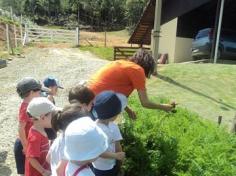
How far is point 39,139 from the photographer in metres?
3.91

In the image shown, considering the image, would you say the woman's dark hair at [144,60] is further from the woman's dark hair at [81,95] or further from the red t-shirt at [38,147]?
the red t-shirt at [38,147]

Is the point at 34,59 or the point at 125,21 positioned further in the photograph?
the point at 125,21

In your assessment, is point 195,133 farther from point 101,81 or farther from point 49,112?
point 49,112

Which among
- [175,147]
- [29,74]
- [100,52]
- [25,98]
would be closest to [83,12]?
[100,52]

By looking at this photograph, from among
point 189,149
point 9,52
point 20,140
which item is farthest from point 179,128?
point 9,52

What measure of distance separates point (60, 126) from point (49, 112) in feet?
2.22

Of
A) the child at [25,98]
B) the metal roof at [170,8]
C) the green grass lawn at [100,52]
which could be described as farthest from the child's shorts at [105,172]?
the green grass lawn at [100,52]

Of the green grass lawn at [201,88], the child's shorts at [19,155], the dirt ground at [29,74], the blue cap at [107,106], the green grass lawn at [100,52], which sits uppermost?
the blue cap at [107,106]

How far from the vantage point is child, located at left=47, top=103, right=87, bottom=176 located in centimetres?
319

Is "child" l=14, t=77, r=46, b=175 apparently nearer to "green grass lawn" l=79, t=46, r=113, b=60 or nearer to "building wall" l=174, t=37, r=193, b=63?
"building wall" l=174, t=37, r=193, b=63

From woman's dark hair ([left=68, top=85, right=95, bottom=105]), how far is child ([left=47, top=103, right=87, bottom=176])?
53 centimetres

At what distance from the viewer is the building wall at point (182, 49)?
68.6 feet

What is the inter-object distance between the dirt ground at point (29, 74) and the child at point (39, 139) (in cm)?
250

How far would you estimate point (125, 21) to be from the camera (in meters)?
63.2
